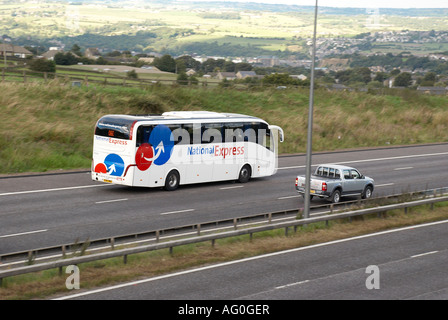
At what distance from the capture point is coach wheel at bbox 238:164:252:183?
32500 mm

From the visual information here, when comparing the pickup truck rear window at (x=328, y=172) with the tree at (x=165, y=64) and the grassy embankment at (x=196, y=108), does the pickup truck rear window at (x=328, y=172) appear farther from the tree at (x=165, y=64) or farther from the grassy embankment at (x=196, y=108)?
the tree at (x=165, y=64)

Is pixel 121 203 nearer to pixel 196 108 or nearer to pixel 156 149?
pixel 156 149

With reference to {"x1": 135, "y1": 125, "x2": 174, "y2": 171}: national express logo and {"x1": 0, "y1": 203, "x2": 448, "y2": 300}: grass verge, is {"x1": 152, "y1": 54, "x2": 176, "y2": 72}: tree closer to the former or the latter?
{"x1": 135, "y1": 125, "x2": 174, "y2": 171}: national express logo

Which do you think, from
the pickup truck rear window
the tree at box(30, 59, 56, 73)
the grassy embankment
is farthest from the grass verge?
the tree at box(30, 59, 56, 73)

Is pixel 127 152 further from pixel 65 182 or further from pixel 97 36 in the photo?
pixel 97 36

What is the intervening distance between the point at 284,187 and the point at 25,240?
14.6 metres

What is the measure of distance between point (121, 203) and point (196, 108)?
25521mm

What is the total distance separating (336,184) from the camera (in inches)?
1100

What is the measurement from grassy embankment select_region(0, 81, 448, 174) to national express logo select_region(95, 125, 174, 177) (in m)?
6.42

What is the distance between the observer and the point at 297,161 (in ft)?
133

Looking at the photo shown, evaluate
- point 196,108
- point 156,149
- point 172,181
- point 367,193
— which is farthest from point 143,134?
point 196,108

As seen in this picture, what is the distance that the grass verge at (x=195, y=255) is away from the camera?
14898mm

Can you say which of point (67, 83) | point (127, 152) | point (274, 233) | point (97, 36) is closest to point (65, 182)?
point (127, 152)

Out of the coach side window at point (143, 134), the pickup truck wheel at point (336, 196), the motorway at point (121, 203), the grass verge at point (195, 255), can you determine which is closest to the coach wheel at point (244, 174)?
the motorway at point (121, 203)
